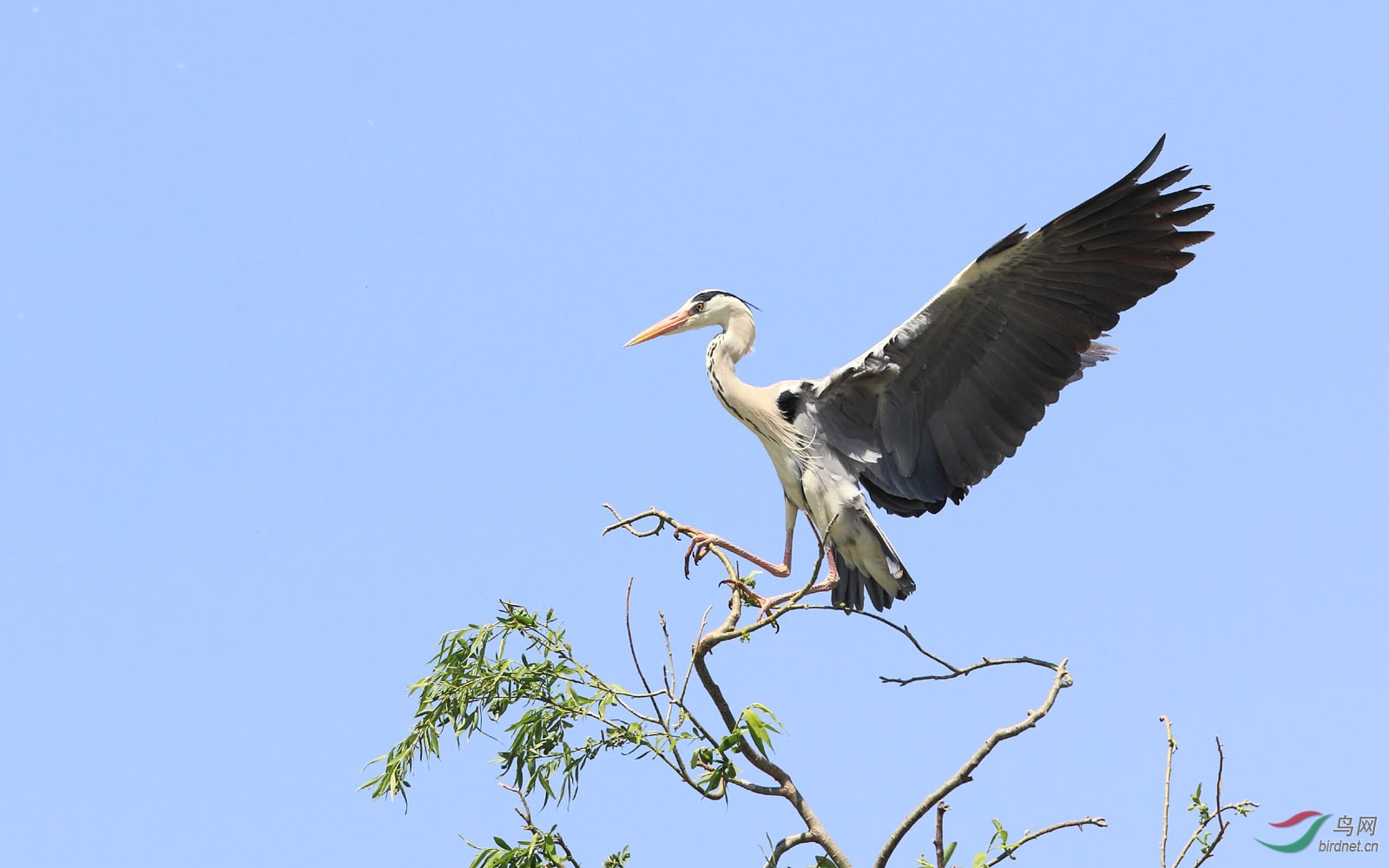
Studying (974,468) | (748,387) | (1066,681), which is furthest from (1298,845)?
(748,387)

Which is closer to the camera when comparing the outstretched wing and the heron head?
the outstretched wing

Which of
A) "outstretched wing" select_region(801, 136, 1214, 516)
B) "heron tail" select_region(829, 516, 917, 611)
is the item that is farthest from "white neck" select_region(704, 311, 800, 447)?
"heron tail" select_region(829, 516, 917, 611)

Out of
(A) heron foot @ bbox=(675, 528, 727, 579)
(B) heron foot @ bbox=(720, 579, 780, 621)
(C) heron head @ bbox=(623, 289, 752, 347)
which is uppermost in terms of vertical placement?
(C) heron head @ bbox=(623, 289, 752, 347)

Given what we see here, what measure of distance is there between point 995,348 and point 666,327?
171cm

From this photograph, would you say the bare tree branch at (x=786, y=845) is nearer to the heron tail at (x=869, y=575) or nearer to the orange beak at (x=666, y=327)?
the heron tail at (x=869, y=575)

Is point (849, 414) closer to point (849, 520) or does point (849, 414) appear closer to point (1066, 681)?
point (849, 520)

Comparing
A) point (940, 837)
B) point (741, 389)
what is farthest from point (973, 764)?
point (741, 389)

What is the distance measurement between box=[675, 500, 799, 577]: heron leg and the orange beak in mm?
1125

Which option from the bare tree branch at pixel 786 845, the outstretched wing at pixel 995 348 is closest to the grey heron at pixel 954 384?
the outstretched wing at pixel 995 348

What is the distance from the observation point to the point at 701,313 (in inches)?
247

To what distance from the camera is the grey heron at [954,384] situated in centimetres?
509

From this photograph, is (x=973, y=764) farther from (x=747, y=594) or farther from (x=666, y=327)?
(x=666, y=327)

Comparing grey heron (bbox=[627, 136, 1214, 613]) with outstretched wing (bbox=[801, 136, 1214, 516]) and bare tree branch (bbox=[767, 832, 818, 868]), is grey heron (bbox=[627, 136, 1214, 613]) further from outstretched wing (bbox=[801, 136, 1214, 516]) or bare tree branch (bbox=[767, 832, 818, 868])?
bare tree branch (bbox=[767, 832, 818, 868])

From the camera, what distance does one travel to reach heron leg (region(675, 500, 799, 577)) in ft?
16.9
